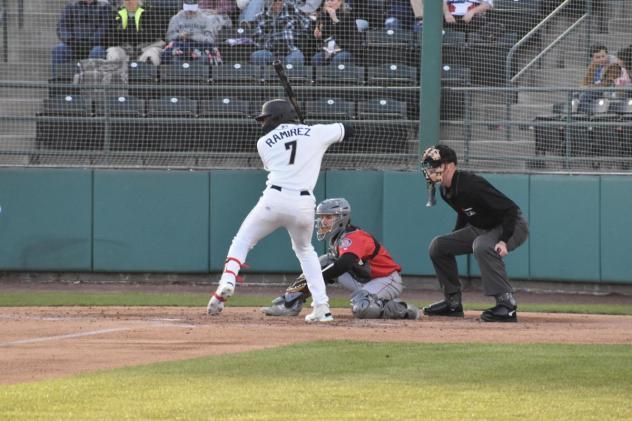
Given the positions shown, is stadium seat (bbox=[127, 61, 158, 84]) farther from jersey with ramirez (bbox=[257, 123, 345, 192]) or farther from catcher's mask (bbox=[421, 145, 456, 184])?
catcher's mask (bbox=[421, 145, 456, 184])

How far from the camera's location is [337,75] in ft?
51.8

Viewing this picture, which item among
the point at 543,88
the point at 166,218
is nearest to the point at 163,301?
the point at 166,218

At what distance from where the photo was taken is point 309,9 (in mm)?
16219

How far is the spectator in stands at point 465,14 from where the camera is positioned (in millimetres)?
15719

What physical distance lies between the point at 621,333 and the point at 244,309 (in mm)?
3788

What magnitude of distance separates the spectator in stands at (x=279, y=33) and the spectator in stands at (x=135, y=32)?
4.57ft

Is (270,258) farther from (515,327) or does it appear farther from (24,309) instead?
(515,327)

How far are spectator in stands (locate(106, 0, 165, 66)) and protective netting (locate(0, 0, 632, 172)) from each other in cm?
2

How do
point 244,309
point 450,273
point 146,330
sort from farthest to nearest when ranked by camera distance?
point 244,309
point 450,273
point 146,330

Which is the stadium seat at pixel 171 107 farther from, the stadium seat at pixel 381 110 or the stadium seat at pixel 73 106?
the stadium seat at pixel 381 110

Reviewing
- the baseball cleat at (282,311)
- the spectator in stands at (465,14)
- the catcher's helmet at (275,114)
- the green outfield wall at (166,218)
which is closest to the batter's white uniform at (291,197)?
the catcher's helmet at (275,114)

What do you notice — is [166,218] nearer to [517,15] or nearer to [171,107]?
[171,107]

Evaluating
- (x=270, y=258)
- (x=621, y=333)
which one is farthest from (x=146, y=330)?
(x=270, y=258)

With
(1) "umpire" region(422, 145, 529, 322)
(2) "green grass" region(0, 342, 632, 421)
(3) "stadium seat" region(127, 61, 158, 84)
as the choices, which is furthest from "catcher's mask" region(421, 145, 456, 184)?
(3) "stadium seat" region(127, 61, 158, 84)
